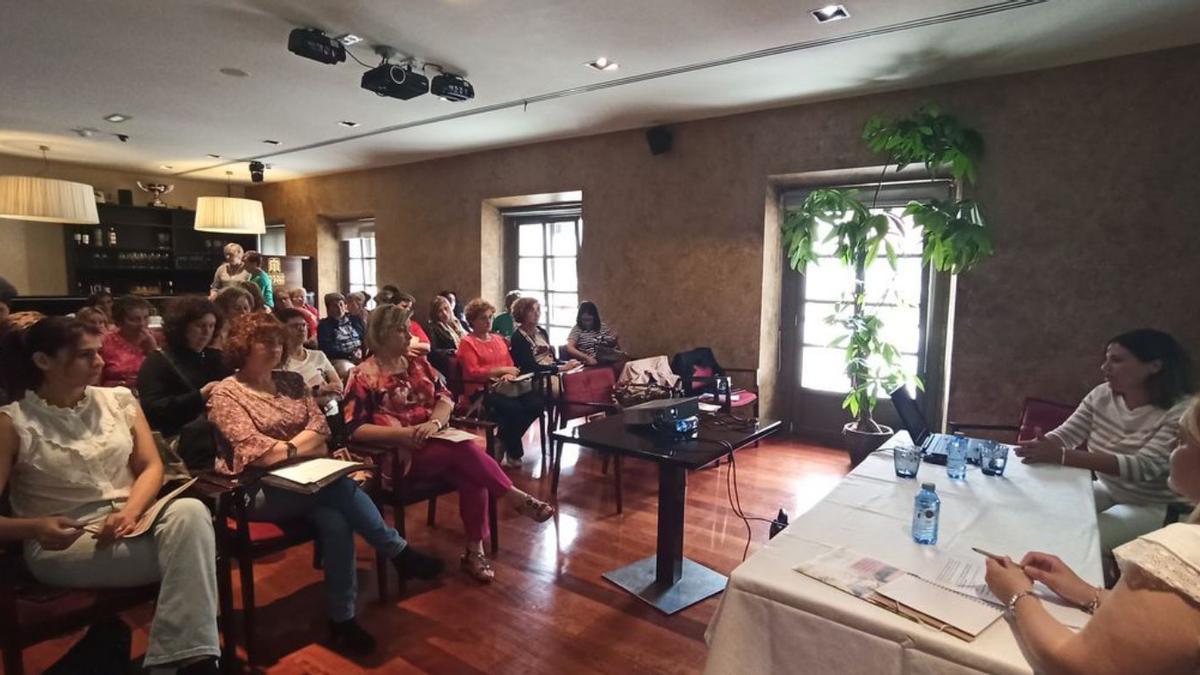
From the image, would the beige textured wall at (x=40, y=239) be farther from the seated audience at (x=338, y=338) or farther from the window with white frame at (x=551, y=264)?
the window with white frame at (x=551, y=264)

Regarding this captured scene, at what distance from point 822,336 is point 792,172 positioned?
1378 millimetres

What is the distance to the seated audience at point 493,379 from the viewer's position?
421 cm

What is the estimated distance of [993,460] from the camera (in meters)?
2.05

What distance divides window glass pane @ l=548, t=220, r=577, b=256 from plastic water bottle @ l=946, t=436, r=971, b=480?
485 cm

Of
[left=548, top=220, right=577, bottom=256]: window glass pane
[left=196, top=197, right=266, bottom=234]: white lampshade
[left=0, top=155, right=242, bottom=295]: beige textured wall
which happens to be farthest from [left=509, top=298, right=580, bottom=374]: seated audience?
[left=0, top=155, right=242, bottom=295]: beige textured wall

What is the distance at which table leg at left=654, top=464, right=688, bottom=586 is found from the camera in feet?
8.05

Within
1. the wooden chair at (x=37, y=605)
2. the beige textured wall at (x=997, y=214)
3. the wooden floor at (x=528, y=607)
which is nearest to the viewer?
the wooden chair at (x=37, y=605)

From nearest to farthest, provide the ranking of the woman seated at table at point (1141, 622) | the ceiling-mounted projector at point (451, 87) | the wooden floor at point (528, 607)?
1. the woman seated at table at point (1141, 622)
2. the wooden floor at point (528, 607)
3. the ceiling-mounted projector at point (451, 87)

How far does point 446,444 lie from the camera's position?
269cm

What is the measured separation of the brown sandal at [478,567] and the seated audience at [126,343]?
198 centimetres

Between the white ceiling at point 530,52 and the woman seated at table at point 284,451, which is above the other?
the white ceiling at point 530,52

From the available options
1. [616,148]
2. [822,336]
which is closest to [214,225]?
[616,148]

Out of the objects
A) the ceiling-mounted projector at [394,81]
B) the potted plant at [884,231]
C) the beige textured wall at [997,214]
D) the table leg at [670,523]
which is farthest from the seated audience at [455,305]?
the table leg at [670,523]

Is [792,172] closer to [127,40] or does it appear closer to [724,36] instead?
[724,36]
